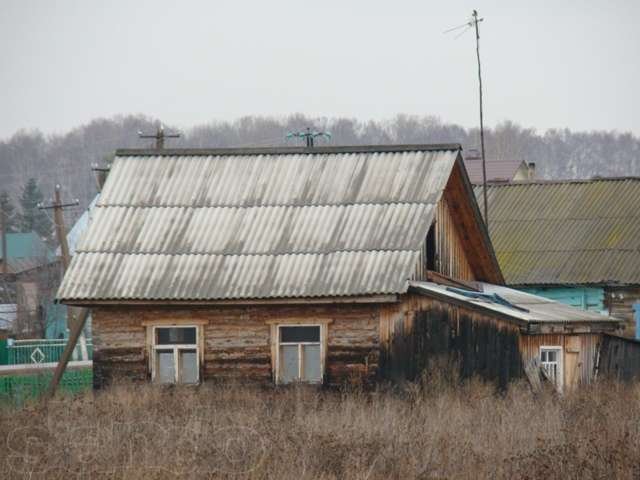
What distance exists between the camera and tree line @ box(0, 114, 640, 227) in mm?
159250

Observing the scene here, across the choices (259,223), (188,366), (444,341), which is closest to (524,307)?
(444,341)

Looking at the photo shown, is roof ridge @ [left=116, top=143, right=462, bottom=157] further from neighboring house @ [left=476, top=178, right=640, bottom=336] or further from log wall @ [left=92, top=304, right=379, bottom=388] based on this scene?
neighboring house @ [left=476, top=178, right=640, bottom=336]

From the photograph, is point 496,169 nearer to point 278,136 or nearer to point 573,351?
point 573,351

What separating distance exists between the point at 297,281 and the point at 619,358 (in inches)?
255

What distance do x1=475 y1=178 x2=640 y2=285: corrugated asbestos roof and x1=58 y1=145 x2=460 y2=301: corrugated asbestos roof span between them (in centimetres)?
1522

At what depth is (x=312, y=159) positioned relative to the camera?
88.4 feet

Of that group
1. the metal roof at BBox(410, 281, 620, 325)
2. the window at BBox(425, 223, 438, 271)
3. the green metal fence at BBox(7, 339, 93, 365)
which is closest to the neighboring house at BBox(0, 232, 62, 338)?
the green metal fence at BBox(7, 339, 93, 365)

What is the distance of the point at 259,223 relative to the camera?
84.6 feet

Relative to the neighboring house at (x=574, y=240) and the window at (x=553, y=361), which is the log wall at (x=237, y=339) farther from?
the neighboring house at (x=574, y=240)

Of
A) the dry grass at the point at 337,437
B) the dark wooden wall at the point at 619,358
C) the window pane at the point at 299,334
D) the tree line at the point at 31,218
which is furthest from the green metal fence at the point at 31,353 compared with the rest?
the tree line at the point at 31,218

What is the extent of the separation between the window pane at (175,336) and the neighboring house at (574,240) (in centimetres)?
1680

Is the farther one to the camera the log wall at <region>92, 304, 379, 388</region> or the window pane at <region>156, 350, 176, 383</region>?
the window pane at <region>156, 350, 176, 383</region>

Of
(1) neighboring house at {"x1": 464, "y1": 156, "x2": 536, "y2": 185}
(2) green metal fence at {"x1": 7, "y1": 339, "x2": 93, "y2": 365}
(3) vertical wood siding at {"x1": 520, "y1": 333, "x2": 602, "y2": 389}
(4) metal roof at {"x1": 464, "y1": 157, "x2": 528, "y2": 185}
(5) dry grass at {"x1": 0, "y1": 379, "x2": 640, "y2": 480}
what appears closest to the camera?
(5) dry grass at {"x1": 0, "y1": 379, "x2": 640, "y2": 480}

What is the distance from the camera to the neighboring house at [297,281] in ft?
78.6
